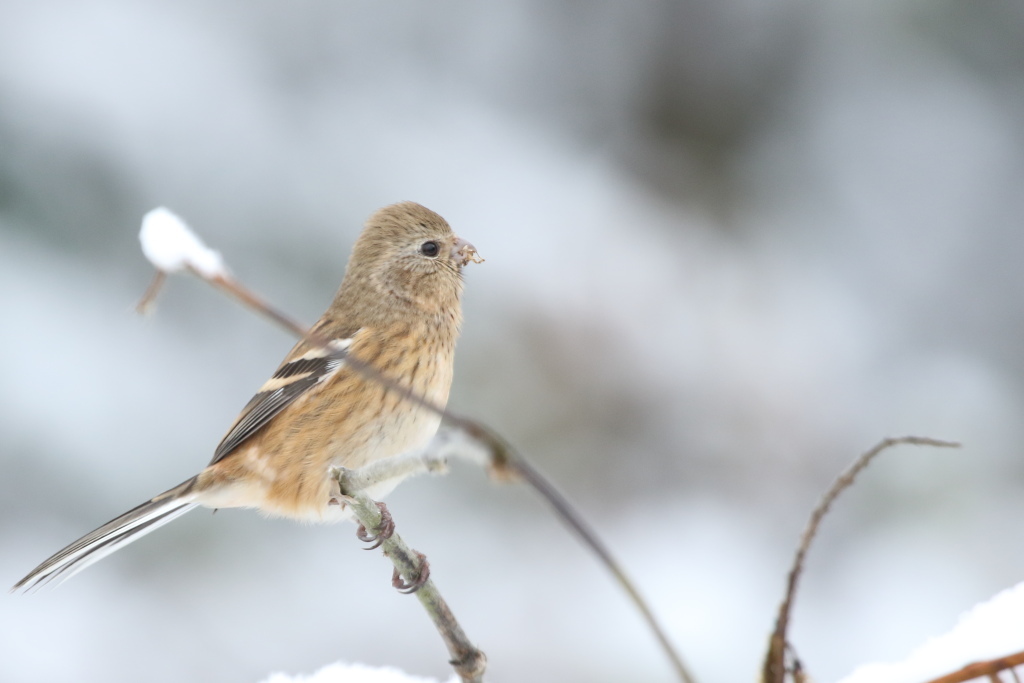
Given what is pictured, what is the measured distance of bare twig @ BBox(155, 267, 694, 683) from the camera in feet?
2.33

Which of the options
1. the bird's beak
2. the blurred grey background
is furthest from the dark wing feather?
the blurred grey background

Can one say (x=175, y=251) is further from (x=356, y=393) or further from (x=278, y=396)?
(x=278, y=396)

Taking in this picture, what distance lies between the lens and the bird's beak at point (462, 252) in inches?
103

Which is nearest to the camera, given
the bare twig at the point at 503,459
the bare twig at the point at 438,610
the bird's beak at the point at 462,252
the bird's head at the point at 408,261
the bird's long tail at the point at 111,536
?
the bare twig at the point at 503,459

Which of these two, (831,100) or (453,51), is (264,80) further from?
(831,100)

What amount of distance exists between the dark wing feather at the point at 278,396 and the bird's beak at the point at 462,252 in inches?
21.6

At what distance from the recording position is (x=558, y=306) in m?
5.26

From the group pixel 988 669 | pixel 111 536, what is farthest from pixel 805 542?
pixel 111 536

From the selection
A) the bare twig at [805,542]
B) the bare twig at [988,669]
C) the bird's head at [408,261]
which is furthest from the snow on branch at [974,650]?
the bird's head at [408,261]

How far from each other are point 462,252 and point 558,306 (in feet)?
8.65

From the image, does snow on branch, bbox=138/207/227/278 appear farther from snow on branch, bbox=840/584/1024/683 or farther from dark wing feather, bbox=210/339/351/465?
dark wing feather, bbox=210/339/351/465

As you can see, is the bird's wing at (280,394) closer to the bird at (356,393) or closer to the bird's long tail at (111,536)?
the bird at (356,393)

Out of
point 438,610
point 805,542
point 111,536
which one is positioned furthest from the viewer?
point 111,536

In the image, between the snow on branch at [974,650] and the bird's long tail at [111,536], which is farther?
the bird's long tail at [111,536]
